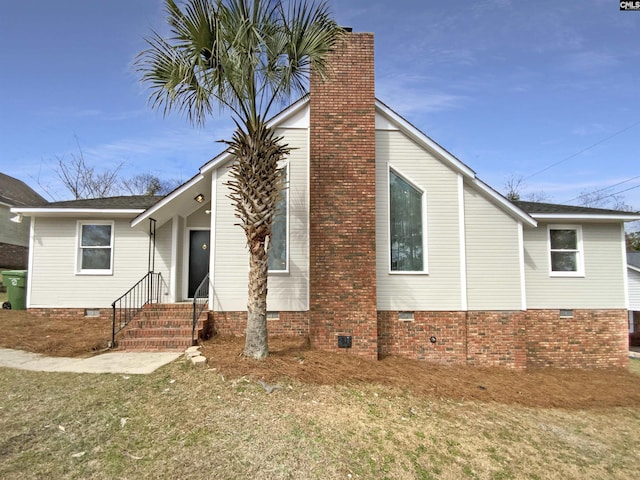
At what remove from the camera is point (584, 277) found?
9938mm

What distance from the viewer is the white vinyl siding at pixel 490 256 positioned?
820 centimetres

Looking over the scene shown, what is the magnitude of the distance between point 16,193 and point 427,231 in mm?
30053

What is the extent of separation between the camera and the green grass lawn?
3.47 meters

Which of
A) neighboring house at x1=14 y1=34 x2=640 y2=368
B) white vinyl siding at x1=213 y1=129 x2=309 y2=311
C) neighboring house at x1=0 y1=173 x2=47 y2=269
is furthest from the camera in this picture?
neighboring house at x1=0 y1=173 x2=47 y2=269

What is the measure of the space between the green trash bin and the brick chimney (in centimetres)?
964

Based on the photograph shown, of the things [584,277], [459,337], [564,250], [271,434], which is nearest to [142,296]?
[271,434]

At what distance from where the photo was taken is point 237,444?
3.78 metres

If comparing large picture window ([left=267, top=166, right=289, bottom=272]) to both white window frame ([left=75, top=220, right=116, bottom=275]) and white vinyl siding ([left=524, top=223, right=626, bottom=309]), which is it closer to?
white window frame ([left=75, top=220, right=116, bottom=275])

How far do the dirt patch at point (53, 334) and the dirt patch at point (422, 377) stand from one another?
2623 millimetres

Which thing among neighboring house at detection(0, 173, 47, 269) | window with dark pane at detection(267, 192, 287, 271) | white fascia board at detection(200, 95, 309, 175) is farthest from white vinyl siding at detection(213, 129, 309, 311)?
neighboring house at detection(0, 173, 47, 269)

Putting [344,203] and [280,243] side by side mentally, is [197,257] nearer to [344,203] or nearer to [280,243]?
[280,243]

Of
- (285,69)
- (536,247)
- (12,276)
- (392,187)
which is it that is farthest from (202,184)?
(536,247)

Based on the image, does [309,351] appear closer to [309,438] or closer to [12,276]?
[309,438]

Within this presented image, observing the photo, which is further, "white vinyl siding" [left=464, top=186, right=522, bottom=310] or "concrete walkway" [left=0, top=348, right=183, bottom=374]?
"white vinyl siding" [left=464, top=186, right=522, bottom=310]
